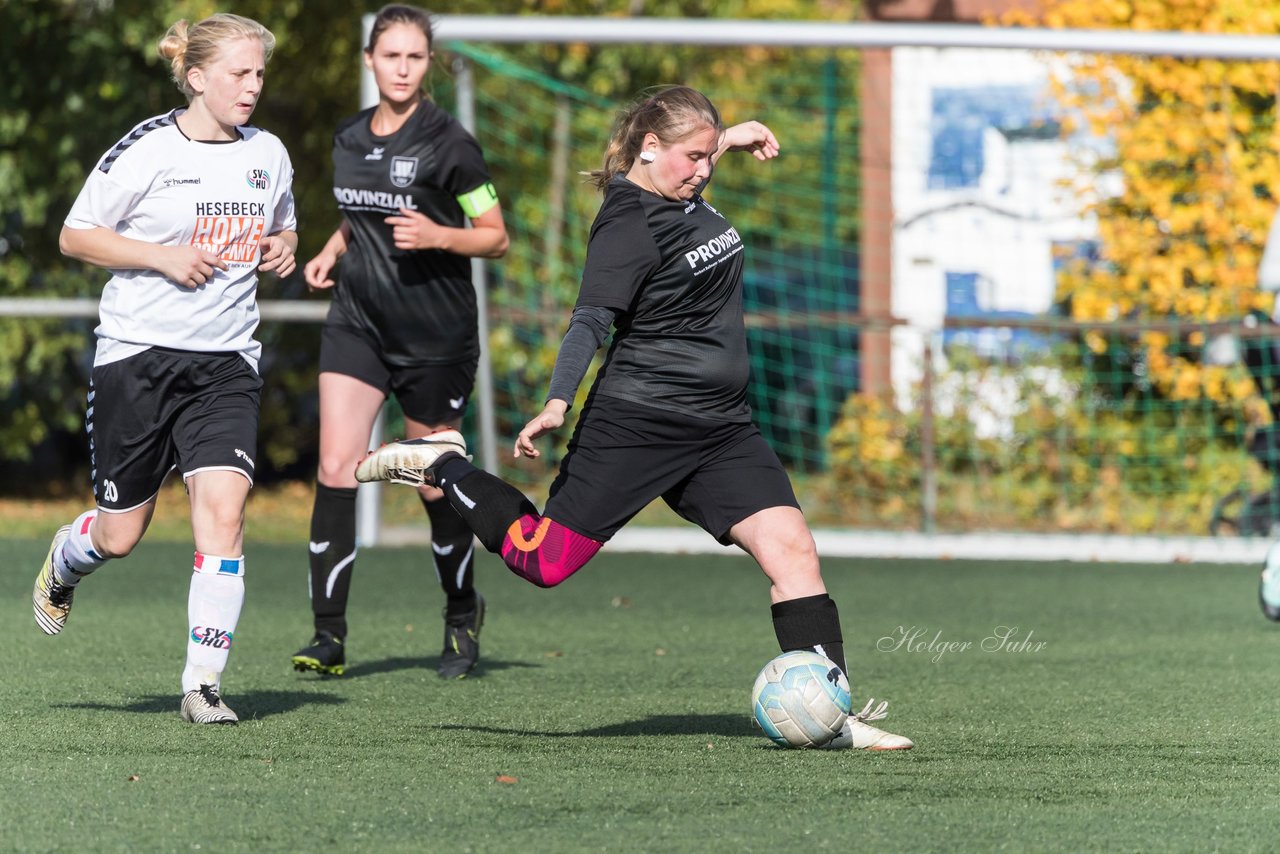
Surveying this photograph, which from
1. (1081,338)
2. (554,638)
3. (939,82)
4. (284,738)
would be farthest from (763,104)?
(284,738)

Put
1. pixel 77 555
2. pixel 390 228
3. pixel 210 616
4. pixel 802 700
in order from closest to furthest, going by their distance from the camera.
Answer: pixel 802 700, pixel 210 616, pixel 77 555, pixel 390 228

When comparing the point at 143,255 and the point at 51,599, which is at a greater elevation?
the point at 143,255

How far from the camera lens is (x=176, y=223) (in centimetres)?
479

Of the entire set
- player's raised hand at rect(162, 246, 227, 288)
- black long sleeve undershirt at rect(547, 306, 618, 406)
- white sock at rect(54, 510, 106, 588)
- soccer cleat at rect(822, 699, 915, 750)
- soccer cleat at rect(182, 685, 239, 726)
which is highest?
player's raised hand at rect(162, 246, 227, 288)

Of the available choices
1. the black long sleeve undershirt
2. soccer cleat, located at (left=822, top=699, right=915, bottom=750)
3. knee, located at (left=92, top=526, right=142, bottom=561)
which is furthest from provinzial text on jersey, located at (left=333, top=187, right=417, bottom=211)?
soccer cleat, located at (left=822, top=699, right=915, bottom=750)

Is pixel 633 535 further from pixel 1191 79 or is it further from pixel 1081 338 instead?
pixel 1191 79

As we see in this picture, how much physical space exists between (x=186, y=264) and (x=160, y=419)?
447 millimetres

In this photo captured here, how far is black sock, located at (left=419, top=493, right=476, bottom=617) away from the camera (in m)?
6.11

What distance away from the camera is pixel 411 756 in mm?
4402

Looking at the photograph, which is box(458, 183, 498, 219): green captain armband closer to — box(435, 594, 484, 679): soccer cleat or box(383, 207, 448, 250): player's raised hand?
box(383, 207, 448, 250): player's raised hand

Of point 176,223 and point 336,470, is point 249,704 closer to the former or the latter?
point 336,470

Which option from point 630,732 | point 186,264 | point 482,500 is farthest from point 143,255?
point 630,732

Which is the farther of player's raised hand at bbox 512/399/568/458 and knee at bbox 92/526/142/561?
knee at bbox 92/526/142/561

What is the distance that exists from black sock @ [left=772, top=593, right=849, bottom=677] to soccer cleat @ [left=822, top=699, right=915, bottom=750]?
0.45 feet
